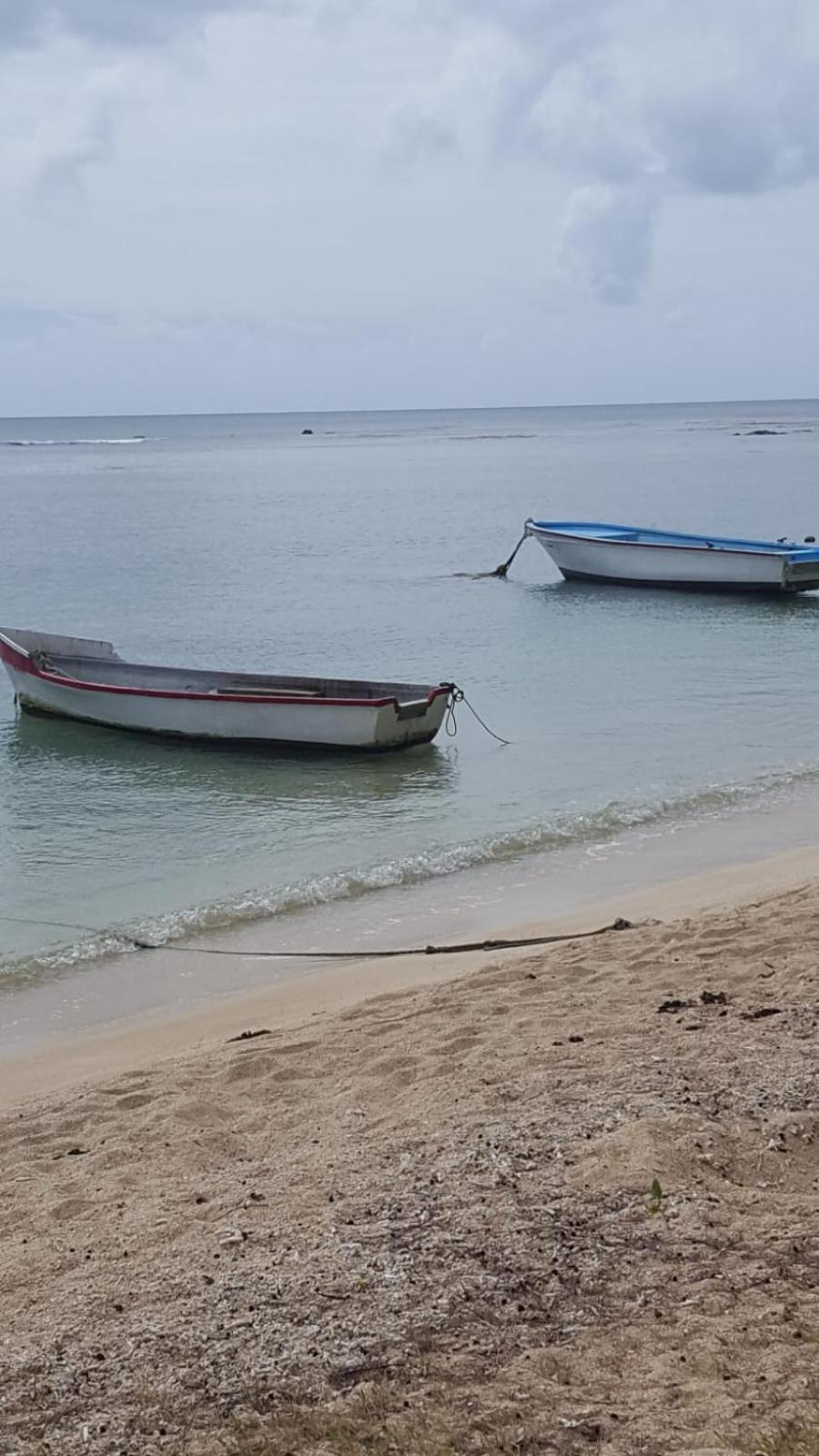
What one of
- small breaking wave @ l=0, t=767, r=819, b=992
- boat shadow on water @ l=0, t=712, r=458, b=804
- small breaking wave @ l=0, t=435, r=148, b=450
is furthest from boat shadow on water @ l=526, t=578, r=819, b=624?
small breaking wave @ l=0, t=435, r=148, b=450

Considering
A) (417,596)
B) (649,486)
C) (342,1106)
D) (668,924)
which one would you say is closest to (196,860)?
(668,924)

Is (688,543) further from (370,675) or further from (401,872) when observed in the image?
(401,872)

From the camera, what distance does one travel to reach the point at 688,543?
3359cm

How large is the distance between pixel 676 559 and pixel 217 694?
17.5m

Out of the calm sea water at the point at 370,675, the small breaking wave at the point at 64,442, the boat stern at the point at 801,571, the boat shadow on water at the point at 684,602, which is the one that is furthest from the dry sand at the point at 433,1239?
the small breaking wave at the point at 64,442

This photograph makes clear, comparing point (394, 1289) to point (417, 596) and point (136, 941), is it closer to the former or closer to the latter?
point (136, 941)

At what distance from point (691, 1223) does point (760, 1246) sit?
25 centimetres

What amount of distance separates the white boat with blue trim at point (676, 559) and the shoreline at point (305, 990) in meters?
20.2

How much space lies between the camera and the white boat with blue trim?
30.4 metres

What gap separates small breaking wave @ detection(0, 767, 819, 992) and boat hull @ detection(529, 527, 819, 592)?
16.0 m

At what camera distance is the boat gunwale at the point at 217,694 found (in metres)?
16.5

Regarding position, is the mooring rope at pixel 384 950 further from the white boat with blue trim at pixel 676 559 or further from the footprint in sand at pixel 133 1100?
the white boat with blue trim at pixel 676 559

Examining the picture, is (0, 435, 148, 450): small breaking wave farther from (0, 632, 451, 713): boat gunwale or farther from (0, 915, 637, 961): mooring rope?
(0, 915, 637, 961): mooring rope

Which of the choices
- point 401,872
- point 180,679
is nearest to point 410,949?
point 401,872
